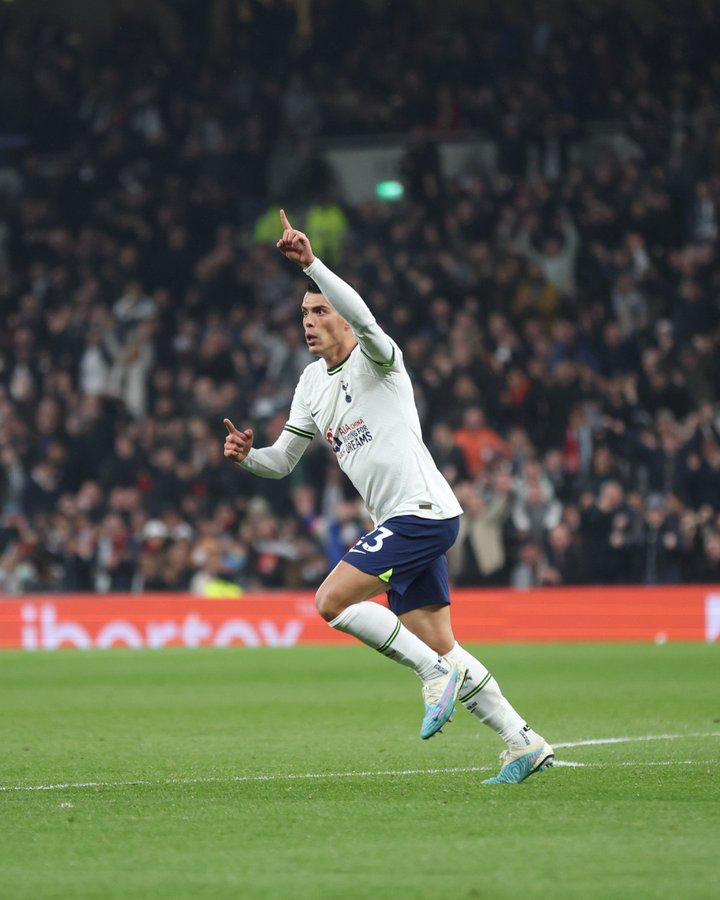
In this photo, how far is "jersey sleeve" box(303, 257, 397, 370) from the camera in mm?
6934

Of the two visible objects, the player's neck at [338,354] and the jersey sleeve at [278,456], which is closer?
the player's neck at [338,354]

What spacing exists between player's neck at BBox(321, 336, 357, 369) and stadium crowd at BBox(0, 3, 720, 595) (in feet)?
38.8

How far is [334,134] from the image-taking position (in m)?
25.7

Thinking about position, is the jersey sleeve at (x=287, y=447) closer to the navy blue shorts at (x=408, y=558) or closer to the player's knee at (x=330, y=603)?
the navy blue shorts at (x=408, y=558)

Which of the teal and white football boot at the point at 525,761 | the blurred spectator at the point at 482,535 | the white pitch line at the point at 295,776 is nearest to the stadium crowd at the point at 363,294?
the blurred spectator at the point at 482,535

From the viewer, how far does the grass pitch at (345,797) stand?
5.11 meters

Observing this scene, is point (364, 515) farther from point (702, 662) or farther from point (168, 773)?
point (168, 773)

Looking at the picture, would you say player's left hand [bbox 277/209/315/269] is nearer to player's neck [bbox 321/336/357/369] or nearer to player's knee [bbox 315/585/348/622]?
player's neck [bbox 321/336/357/369]

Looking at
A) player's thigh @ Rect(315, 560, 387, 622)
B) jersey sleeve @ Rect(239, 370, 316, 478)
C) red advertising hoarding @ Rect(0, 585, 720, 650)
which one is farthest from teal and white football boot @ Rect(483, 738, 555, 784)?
red advertising hoarding @ Rect(0, 585, 720, 650)

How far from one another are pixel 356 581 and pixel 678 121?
56.1 ft

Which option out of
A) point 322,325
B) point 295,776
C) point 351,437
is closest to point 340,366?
point 322,325

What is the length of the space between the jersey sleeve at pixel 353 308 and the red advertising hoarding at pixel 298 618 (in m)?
12.0

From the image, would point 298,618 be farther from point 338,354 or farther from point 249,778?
point 338,354

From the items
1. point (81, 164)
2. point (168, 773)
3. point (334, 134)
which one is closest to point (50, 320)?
point (81, 164)
